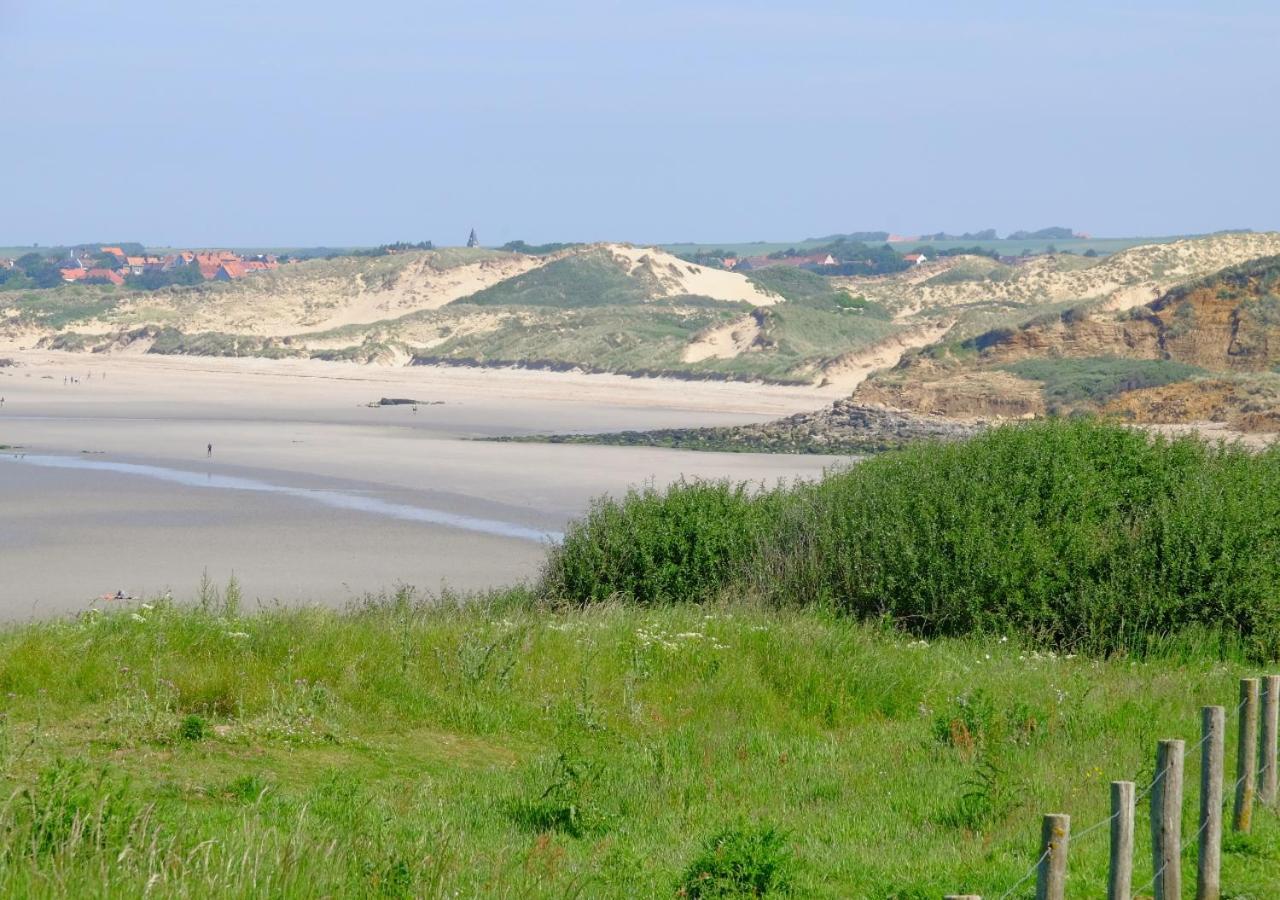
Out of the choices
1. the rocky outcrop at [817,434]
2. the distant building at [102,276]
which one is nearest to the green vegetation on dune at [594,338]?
the rocky outcrop at [817,434]

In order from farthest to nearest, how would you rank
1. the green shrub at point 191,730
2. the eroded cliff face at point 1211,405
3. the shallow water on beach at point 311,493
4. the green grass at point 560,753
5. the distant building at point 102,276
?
the distant building at point 102,276 → the eroded cliff face at point 1211,405 → the shallow water on beach at point 311,493 → the green shrub at point 191,730 → the green grass at point 560,753

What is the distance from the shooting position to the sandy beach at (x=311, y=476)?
24.1 m

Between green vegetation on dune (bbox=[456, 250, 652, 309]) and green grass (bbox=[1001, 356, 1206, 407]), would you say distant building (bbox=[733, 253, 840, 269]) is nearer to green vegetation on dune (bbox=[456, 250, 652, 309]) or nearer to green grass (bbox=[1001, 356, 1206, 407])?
green vegetation on dune (bbox=[456, 250, 652, 309])

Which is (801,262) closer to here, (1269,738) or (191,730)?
(191,730)

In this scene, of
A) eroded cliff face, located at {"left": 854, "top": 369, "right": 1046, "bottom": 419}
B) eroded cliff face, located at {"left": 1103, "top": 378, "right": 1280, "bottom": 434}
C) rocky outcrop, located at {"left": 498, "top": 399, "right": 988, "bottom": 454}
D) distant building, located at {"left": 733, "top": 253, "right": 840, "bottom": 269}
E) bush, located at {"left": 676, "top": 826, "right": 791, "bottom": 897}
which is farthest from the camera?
distant building, located at {"left": 733, "top": 253, "right": 840, "bottom": 269}

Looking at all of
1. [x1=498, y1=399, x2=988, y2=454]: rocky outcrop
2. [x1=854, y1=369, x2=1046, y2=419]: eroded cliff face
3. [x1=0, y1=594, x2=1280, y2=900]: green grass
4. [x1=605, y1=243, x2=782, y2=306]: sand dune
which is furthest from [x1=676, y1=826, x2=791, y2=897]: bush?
[x1=605, y1=243, x2=782, y2=306]: sand dune

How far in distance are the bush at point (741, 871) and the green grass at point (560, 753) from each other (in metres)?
0.02

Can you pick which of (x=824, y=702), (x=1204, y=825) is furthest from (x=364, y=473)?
(x=1204, y=825)

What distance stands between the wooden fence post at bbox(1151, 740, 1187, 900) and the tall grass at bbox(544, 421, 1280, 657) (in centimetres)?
835

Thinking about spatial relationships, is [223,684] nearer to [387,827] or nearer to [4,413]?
[387,827]

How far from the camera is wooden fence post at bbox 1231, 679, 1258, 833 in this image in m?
7.86

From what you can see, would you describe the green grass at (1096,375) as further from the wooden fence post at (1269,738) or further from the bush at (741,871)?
the bush at (741,871)

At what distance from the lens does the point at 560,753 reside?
33.0 ft

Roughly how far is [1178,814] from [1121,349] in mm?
51406
